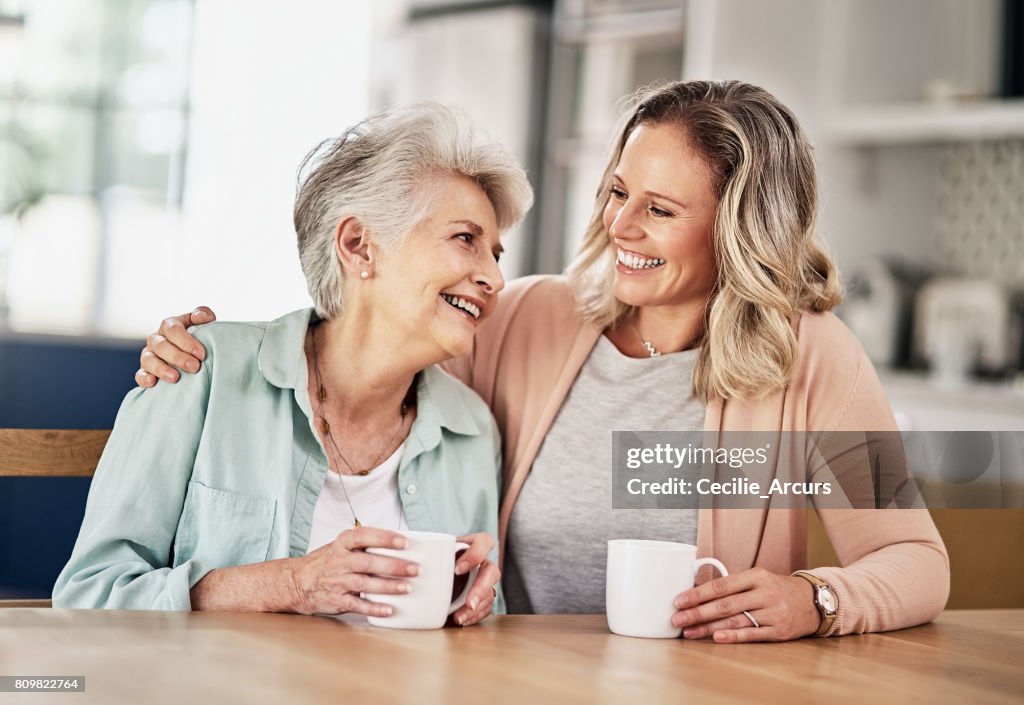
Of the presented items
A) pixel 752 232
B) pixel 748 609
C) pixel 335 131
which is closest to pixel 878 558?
pixel 748 609

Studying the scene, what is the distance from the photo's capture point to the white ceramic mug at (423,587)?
122 centimetres

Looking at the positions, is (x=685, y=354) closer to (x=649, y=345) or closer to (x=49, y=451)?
(x=649, y=345)

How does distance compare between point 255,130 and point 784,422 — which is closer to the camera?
point 784,422

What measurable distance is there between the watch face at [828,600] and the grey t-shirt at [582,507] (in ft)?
1.28

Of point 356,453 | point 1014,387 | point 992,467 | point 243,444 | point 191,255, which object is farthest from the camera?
point 191,255

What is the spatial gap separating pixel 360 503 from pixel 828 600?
2.16 ft

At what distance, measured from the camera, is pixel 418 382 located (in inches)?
69.9

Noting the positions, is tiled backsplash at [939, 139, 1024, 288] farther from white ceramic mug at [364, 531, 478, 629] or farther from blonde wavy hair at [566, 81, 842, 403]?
white ceramic mug at [364, 531, 478, 629]

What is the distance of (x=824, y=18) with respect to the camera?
4.62 m

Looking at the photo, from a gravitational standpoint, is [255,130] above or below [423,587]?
above

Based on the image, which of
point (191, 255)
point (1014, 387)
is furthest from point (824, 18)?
point (191, 255)

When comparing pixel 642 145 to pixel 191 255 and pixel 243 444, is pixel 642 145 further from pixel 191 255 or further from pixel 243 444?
pixel 191 255

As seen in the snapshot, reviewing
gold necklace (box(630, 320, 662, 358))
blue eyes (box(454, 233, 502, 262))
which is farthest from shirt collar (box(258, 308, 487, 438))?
gold necklace (box(630, 320, 662, 358))

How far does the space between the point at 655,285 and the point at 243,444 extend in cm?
68
